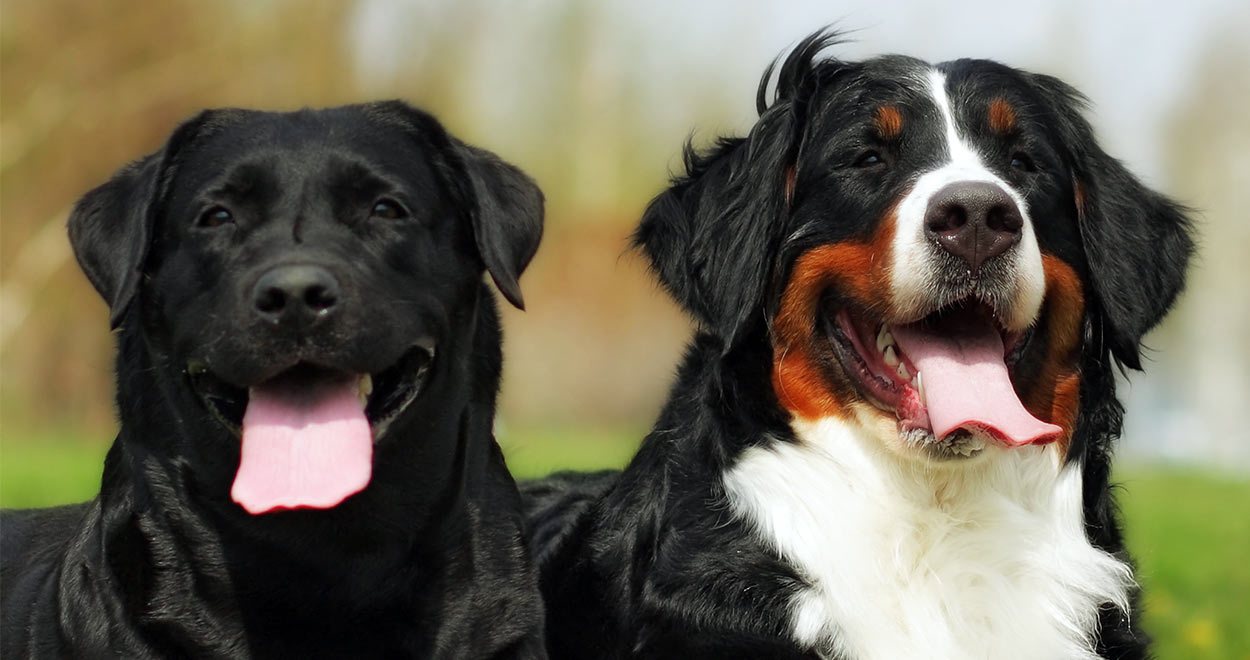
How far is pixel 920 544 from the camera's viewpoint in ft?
12.8

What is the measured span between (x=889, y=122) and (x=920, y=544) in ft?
3.90

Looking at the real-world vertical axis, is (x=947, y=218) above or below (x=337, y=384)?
above

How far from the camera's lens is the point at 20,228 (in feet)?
80.5

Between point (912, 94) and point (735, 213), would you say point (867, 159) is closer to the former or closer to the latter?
point (912, 94)

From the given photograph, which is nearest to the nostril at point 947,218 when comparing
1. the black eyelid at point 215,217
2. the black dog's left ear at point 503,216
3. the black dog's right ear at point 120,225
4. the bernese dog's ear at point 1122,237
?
the bernese dog's ear at point 1122,237

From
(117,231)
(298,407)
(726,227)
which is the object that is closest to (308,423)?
(298,407)

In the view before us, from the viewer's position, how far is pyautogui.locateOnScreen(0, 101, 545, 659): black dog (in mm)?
3479

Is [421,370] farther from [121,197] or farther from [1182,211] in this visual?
[1182,211]

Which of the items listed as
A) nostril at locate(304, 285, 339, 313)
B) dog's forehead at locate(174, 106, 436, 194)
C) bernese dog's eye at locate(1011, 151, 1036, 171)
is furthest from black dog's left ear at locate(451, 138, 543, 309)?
bernese dog's eye at locate(1011, 151, 1036, 171)

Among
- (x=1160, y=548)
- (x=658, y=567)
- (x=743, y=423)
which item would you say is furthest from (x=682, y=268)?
(x=1160, y=548)

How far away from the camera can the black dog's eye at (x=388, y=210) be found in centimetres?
375

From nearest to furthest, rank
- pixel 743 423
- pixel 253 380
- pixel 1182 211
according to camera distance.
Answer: pixel 253 380
pixel 743 423
pixel 1182 211

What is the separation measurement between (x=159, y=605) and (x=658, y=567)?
1.37 m

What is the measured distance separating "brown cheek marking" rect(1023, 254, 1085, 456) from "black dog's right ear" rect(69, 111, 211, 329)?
95.6 inches
